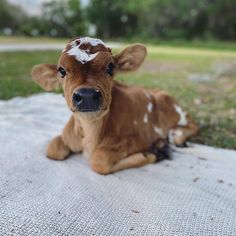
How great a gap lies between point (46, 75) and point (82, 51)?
64 centimetres

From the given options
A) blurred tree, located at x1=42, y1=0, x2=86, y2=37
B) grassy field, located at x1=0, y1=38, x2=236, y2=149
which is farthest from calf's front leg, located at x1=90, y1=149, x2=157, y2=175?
blurred tree, located at x1=42, y1=0, x2=86, y2=37

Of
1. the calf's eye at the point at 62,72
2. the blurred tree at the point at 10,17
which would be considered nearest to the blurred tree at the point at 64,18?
the blurred tree at the point at 10,17

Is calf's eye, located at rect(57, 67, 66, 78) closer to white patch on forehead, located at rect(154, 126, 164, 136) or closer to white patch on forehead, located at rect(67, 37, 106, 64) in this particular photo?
white patch on forehead, located at rect(67, 37, 106, 64)

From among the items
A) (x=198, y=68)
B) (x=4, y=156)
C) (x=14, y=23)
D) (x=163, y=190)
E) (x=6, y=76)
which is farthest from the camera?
(x=14, y=23)

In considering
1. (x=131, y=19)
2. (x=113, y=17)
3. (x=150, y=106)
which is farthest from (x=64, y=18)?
(x=150, y=106)

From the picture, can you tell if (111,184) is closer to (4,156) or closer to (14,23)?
(4,156)

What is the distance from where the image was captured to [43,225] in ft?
8.84

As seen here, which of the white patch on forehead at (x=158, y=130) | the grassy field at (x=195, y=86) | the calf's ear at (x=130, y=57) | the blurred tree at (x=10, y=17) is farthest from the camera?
the blurred tree at (x=10, y=17)

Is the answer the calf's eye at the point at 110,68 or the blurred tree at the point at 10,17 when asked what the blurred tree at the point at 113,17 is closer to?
the blurred tree at the point at 10,17

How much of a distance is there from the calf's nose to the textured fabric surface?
633 millimetres

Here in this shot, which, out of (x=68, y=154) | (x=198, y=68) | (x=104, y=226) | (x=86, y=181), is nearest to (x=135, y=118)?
(x=68, y=154)

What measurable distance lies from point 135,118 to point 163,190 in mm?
1033

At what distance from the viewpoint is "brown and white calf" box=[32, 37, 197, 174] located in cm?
327

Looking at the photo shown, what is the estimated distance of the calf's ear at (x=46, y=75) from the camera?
380 centimetres
